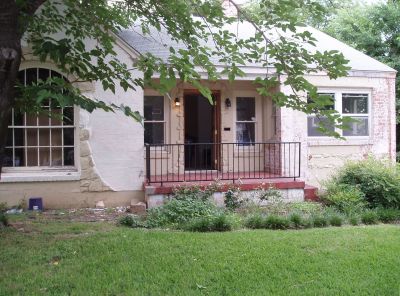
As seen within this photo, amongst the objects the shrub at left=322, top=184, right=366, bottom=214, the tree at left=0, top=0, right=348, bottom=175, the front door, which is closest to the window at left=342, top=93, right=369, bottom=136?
the shrub at left=322, top=184, right=366, bottom=214

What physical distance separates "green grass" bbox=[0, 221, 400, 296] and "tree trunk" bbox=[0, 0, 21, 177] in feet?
6.74

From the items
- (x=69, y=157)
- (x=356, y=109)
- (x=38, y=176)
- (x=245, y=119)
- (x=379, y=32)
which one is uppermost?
(x=379, y=32)

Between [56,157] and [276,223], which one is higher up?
[56,157]

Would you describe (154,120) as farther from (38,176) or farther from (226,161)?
(38,176)

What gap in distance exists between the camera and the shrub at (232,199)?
941 centimetres

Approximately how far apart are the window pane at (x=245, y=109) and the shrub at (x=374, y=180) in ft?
9.63

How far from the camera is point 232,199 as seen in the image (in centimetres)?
947

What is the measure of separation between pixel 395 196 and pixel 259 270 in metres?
5.91

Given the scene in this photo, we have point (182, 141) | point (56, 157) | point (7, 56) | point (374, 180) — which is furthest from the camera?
point (182, 141)

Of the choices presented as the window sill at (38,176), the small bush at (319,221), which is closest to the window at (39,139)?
the window sill at (38,176)

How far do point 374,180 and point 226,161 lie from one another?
383 centimetres

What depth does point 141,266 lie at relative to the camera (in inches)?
203

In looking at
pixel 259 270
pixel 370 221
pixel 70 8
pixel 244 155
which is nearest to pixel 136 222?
pixel 259 270

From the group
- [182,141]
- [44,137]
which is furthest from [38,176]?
[182,141]
